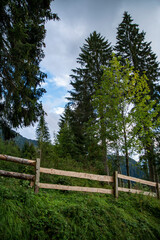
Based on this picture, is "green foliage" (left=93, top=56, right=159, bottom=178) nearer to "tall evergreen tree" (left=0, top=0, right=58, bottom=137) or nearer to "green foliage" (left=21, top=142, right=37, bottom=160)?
"tall evergreen tree" (left=0, top=0, right=58, bottom=137)

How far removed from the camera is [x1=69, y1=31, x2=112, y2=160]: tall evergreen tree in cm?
1794

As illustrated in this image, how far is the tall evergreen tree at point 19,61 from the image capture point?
24.6 feet

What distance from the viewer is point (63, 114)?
29.7 metres

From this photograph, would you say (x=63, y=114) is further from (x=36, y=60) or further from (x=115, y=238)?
(x=115, y=238)

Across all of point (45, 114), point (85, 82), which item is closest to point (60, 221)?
Answer: point (45, 114)

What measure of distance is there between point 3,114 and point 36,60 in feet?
13.8

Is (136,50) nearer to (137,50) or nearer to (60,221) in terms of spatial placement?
(137,50)

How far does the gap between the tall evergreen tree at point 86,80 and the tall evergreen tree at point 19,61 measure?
8.87 m

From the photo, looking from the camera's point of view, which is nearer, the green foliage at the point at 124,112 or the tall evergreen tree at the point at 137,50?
the green foliage at the point at 124,112

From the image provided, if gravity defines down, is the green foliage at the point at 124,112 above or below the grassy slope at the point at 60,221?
above

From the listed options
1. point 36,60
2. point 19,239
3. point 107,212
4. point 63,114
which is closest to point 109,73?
point 36,60

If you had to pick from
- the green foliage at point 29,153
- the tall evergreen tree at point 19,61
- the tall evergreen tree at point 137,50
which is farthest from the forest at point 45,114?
the tall evergreen tree at point 137,50

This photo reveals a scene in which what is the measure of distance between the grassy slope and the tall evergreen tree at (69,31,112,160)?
12.5 metres

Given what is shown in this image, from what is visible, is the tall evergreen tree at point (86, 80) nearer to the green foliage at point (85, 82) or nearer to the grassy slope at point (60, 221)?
the green foliage at point (85, 82)
